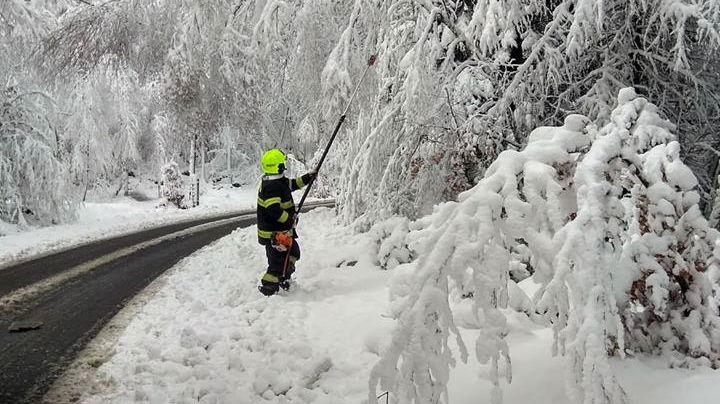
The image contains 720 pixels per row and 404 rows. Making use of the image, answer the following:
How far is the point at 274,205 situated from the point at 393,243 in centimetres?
189

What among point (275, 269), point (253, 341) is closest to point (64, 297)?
point (275, 269)

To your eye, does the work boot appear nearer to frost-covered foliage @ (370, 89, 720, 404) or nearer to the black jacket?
the black jacket

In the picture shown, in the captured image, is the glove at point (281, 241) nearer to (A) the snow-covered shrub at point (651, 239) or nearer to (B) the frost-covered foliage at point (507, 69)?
(B) the frost-covered foliage at point (507, 69)

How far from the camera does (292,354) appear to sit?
486 cm

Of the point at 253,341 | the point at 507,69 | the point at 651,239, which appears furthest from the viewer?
the point at 507,69

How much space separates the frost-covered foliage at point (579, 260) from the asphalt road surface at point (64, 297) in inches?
136

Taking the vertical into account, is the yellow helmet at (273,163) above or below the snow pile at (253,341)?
above

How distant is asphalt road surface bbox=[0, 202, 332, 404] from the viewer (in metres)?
4.72

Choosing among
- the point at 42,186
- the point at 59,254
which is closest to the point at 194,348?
the point at 59,254

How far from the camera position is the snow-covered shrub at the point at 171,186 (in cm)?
2297

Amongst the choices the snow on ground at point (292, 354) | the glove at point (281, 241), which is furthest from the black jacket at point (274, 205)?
the snow on ground at point (292, 354)

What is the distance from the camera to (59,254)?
10.6 meters

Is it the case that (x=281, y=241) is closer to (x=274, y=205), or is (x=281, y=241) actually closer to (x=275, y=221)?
(x=275, y=221)

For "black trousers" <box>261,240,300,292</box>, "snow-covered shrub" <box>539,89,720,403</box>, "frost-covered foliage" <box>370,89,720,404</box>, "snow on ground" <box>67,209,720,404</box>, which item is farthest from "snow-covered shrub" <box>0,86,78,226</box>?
"snow-covered shrub" <box>539,89,720,403</box>
